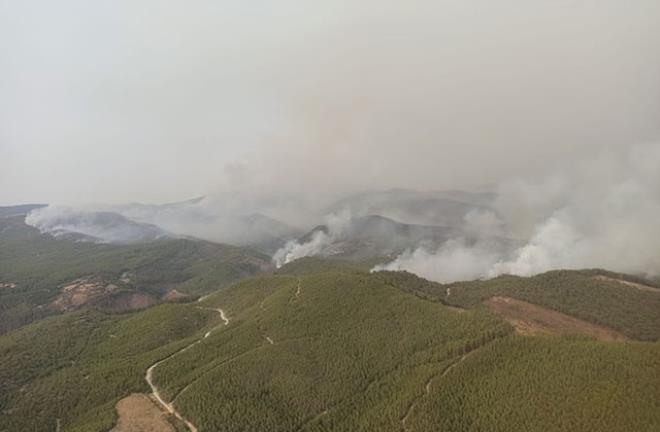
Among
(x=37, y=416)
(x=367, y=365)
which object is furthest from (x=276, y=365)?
(x=37, y=416)

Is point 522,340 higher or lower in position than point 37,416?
higher

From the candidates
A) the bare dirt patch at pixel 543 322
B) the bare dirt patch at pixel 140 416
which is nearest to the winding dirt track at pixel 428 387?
the bare dirt patch at pixel 543 322

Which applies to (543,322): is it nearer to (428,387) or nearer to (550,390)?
(550,390)

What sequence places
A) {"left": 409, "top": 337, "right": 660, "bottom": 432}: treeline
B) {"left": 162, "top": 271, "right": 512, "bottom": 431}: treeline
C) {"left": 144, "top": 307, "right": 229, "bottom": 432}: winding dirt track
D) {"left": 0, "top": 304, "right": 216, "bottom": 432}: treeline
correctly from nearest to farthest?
{"left": 409, "top": 337, "right": 660, "bottom": 432}: treeline < {"left": 144, "top": 307, "right": 229, "bottom": 432}: winding dirt track < {"left": 162, "top": 271, "right": 512, "bottom": 431}: treeline < {"left": 0, "top": 304, "right": 216, "bottom": 432}: treeline

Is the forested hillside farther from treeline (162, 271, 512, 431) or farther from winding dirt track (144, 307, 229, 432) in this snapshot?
winding dirt track (144, 307, 229, 432)

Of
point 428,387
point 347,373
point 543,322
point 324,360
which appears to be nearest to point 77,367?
point 324,360

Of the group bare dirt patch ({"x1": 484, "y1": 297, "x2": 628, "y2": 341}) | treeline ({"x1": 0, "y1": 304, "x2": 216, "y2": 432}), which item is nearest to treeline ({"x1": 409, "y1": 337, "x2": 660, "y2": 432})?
bare dirt patch ({"x1": 484, "y1": 297, "x2": 628, "y2": 341})

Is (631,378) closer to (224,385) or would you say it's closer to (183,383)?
(224,385)
